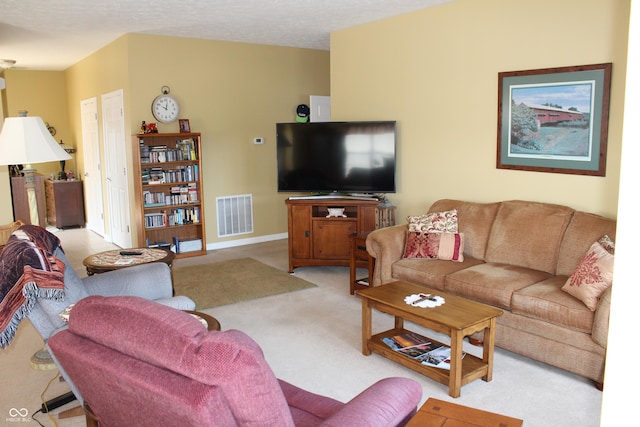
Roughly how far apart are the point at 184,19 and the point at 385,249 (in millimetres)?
3114

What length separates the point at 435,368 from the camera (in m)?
3.22

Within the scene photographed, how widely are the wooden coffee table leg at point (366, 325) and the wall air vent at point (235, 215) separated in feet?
12.7

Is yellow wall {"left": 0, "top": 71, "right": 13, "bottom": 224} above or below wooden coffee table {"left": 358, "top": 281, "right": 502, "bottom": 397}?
above

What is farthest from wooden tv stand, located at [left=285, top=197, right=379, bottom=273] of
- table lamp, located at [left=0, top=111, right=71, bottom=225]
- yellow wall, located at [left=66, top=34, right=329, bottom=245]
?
table lamp, located at [left=0, top=111, right=71, bottom=225]

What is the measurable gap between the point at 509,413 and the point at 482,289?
3.27 feet

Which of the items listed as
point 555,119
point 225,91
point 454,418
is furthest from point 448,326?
point 225,91

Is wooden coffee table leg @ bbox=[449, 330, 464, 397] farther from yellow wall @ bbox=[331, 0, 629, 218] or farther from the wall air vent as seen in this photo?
the wall air vent

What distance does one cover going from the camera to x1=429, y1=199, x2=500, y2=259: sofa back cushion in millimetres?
4414

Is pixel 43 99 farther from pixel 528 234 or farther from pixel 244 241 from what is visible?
pixel 528 234

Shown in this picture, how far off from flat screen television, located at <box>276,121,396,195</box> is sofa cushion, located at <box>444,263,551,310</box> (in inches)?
67.2

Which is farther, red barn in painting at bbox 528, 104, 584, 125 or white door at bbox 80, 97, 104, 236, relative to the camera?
white door at bbox 80, 97, 104, 236

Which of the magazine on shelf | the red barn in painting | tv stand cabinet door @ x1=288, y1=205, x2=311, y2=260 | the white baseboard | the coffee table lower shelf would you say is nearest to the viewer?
the coffee table lower shelf

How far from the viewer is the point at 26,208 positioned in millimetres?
7523


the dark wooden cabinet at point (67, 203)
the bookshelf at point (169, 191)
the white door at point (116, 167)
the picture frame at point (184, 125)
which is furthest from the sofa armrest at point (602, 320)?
the dark wooden cabinet at point (67, 203)
